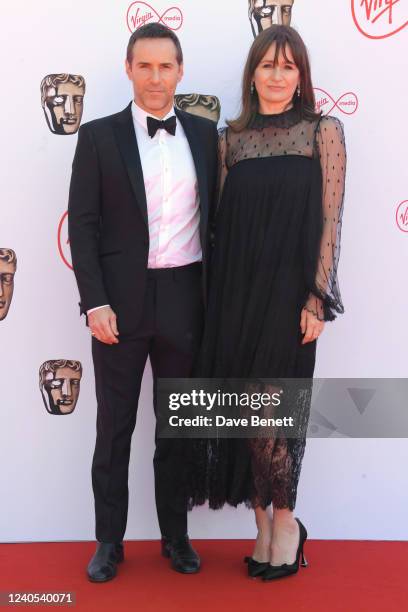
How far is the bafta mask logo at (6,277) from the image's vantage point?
2.60m

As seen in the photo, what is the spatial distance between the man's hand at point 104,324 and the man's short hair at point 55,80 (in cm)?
81

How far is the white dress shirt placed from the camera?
220 centimetres

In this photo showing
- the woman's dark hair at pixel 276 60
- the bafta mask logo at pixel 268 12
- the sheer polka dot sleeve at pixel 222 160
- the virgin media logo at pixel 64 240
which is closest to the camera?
the woman's dark hair at pixel 276 60

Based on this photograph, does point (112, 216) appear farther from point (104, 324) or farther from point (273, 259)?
point (273, 259)

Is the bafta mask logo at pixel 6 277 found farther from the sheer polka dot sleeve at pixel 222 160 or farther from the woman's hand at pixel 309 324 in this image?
the woman's hand at pixel 309 324

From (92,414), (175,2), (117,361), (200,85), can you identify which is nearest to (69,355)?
(92,414)

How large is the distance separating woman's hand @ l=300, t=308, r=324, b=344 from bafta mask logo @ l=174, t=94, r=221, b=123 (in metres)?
0.81

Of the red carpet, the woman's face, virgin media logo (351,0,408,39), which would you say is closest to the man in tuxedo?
the red carpet

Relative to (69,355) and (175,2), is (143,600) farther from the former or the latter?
(175,2)

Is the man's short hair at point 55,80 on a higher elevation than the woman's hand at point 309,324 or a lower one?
higher

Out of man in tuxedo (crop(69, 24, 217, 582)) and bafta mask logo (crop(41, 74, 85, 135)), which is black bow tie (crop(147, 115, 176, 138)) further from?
bafta mask logo (crop(41, 74, 85, 135))

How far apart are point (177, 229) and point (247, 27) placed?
2.62 feet

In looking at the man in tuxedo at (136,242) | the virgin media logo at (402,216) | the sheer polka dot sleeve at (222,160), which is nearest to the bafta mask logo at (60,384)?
the man in tuxedo at (136,242)

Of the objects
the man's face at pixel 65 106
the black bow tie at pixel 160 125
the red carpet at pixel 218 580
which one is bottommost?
the red carpet at pixel 218 580
